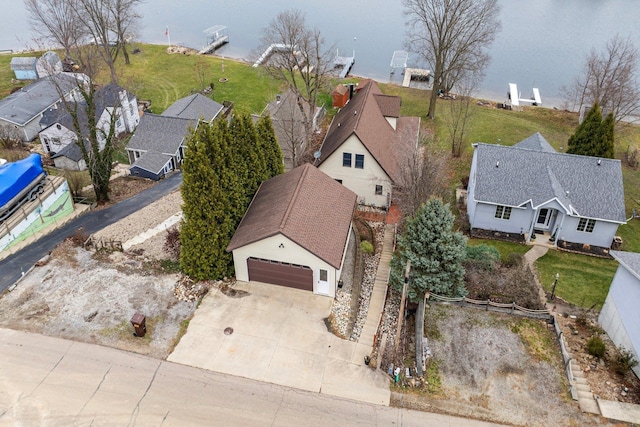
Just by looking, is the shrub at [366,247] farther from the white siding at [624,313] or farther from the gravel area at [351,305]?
the white siding at [624,313]

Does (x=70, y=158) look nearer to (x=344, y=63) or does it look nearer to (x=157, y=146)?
(x=157, y=146)

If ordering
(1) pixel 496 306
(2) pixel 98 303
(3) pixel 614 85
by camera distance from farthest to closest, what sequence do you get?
1. (3) pixel 614 85
2. (2) pixel 98 303
3. (1) pixel 496 306

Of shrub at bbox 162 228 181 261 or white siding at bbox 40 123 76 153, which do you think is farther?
white siding at bbox 40 123 76 153

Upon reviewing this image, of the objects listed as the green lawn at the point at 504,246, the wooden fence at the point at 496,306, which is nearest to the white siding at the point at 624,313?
the wooden fence at the point at 496,306

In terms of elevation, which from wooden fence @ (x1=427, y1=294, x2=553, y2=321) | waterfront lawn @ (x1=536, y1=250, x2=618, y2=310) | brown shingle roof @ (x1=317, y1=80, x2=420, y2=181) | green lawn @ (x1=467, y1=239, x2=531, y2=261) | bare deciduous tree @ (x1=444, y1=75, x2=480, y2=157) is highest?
brown shingle roof @ (x1=317, y1=80, x2=420, y2=181)

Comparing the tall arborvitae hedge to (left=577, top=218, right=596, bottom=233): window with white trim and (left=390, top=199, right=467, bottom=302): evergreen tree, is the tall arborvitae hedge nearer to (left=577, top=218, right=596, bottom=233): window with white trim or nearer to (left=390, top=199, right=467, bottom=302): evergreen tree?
(left=390, top=199, right=467, bottom=302): evergreen tree

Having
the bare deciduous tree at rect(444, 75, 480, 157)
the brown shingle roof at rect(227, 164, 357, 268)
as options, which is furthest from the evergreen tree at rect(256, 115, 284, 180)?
the bare deciduous tree at rect(444, 75, 480, 157)

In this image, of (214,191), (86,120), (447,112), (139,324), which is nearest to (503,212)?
(214,191)
